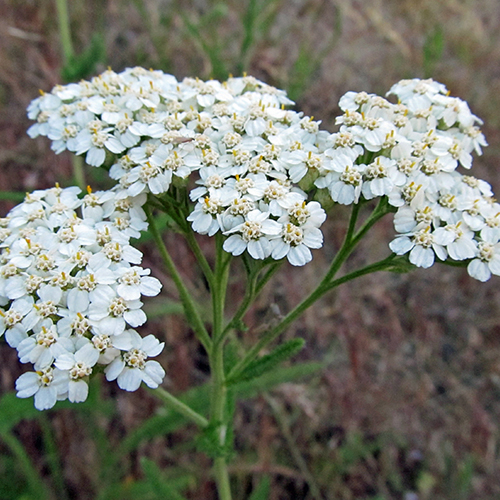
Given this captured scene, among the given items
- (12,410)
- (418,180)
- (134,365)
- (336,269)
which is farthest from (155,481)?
(418,180)

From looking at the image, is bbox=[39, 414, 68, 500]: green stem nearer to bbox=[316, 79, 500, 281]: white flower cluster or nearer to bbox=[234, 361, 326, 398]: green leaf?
bbox=[234, 361, 326, 398]: green leaf

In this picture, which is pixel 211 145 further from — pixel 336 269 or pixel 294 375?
pixel 294 375

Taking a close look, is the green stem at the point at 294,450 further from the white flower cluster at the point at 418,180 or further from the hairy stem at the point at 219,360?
the white flower cluster at the point at 418,180

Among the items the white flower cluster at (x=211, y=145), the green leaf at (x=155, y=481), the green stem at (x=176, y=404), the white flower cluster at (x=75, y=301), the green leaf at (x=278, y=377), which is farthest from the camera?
the green leaf at (x=278, y=377)

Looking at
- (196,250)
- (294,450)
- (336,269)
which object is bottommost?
(294,450)

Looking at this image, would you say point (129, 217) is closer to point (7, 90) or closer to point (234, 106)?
point (234, 106)

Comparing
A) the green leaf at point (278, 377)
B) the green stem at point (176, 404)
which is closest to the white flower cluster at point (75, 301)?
the green stem at point (176, 404)
